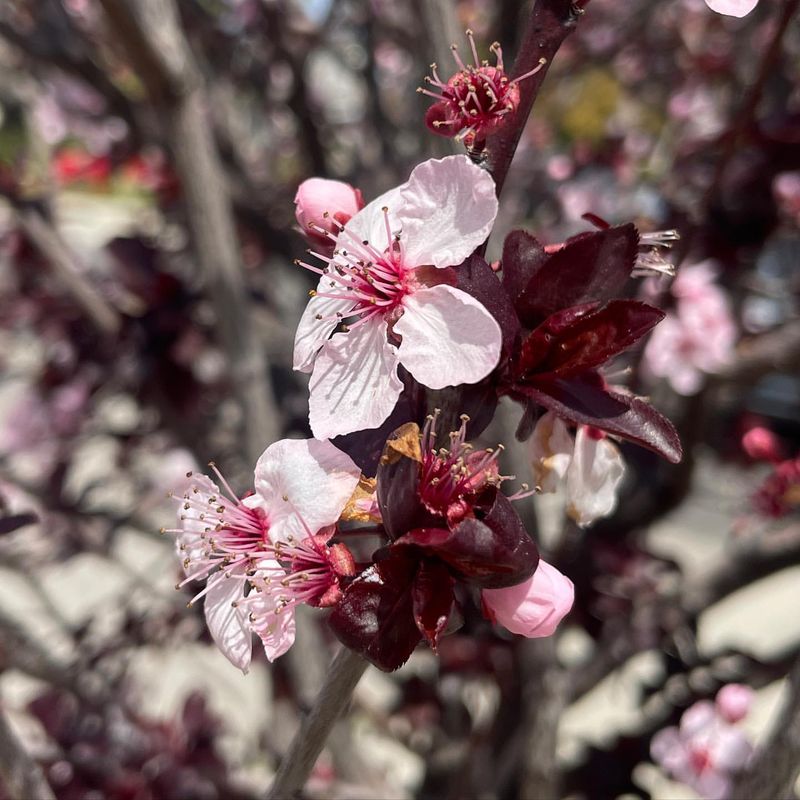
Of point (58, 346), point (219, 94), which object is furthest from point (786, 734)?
point (219, 94)

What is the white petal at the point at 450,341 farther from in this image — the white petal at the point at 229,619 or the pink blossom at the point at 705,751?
the pink blossom at the point at 705,751

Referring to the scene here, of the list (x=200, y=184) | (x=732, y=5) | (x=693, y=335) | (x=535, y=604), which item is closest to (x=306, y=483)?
(x=535, y=604)

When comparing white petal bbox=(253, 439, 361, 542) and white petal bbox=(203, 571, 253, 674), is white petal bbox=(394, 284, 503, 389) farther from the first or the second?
white petal bbox=(203, 571, 253, 674)

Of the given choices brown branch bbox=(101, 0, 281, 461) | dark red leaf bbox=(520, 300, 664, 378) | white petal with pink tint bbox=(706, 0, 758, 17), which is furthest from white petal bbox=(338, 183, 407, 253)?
brown branch bbox=(101, 0, 281, 461)

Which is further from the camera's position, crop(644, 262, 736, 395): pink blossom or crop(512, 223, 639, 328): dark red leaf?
crop(644, 262, 736, 395): pink blossom

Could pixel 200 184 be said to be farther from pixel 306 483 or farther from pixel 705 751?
pixel 705 751

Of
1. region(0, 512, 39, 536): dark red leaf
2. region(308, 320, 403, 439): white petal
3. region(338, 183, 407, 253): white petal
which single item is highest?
region(338, 183, 407, 253): white petal

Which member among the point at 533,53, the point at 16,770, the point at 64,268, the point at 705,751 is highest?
the point at 533,53
